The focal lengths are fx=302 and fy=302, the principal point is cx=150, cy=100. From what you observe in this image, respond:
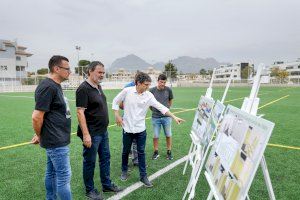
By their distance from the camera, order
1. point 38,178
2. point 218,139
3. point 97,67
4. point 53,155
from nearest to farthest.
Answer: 1. point 218,139
2. point 53,155
3. point 97,67
4. point 38,178

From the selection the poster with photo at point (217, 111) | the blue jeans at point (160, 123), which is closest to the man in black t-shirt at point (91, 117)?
the poster with photo at point (217, 111)

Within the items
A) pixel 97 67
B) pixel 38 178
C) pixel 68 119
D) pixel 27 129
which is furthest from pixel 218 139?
pixel 27 129

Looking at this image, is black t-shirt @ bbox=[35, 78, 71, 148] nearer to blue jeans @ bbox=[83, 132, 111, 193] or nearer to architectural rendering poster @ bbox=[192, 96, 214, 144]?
blue jeans @ bbox=[83, 132, 111, 193]

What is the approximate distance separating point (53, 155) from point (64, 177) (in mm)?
317

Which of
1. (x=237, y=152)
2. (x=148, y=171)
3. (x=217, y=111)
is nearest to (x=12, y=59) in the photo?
(x=148, y=171)

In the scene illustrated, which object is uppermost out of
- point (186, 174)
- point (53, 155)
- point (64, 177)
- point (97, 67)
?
point (97, 67)

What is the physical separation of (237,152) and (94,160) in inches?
104

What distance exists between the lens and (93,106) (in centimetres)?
462

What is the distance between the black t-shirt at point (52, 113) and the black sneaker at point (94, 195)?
1354 mm

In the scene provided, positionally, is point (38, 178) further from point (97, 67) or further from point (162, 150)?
point (162, 150)

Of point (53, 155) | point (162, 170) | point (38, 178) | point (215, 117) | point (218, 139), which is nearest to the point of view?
point (218, 139)

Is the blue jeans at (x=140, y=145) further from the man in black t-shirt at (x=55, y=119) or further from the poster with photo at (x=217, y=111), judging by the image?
the man in black t-shirt at (x=55, y=119)

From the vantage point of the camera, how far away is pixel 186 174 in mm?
5969

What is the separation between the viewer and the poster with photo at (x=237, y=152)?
2.36 metres
